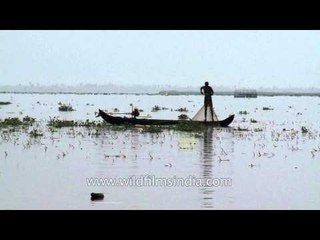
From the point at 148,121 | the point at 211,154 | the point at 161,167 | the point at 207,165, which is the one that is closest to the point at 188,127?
the point at 148,121

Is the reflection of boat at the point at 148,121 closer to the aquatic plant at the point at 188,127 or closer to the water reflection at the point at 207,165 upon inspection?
the aquatic plant at the point at 188,127

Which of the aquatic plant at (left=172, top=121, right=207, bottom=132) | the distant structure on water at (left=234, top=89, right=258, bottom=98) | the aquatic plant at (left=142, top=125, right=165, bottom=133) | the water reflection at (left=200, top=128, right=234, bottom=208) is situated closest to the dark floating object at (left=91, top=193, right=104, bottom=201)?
the water reflection at (left=200, top=128, right=234, bottom=208)

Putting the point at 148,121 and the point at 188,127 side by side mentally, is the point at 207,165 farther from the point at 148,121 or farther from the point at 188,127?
the point at 148,121

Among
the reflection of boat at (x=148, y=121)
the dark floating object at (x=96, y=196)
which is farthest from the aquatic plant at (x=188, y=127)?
the dark floating object at (x=96, y=196)

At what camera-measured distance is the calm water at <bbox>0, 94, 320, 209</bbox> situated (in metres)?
7.91

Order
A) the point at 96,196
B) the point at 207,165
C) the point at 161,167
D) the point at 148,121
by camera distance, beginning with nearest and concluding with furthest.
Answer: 1. the point at 96,196
2. the point at 161,167
3. the point at 207,165
4. the point at 148,121

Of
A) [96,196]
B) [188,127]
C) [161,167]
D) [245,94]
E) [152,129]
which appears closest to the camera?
[96,196]

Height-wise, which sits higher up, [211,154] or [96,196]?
[211,154]

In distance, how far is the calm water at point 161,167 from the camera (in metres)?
7.91

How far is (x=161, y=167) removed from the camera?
10.4 metres

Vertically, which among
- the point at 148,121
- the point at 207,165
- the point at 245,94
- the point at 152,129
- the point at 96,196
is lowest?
the point at 96,196

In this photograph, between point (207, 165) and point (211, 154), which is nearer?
point (207, 165)

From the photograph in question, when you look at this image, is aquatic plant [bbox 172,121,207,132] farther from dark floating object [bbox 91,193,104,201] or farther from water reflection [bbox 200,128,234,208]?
dark floating object [bbox 91,193,104,201]
